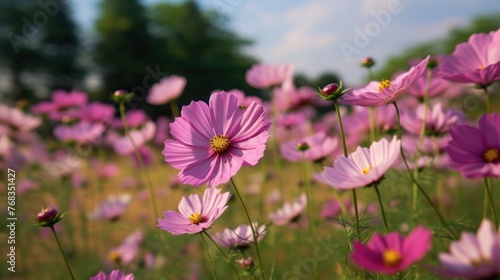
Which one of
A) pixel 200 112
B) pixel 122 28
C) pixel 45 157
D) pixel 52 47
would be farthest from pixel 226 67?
pixel 200 112

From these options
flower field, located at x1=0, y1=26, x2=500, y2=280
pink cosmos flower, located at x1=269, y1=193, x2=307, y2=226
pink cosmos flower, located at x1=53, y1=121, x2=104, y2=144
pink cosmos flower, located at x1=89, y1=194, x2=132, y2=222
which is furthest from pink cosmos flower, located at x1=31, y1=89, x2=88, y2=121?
pink cosmos flower, located at x1=269, y1=193, x2=307, y2=226

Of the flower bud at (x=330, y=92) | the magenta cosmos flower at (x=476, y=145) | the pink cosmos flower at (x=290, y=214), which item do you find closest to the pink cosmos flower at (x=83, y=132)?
the pink cosmos flower at (x=290, y=214)

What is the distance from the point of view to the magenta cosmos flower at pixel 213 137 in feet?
2.47

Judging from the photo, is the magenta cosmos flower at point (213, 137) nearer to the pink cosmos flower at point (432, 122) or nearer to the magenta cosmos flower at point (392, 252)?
the magenta cosmos flower at point (392, 252)

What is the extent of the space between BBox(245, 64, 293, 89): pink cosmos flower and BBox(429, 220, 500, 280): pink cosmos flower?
1170 mm

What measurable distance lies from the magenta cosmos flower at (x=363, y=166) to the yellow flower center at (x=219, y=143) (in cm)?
19

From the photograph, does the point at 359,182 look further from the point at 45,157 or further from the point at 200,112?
the point at 45,157

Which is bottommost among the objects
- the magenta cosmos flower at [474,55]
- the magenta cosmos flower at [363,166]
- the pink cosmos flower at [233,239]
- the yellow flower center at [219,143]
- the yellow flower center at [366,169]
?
the pink cosmos flower at [233,239]

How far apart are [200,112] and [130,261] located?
1061 mm

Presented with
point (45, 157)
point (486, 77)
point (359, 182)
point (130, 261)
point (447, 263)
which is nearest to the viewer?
point (447, 263)

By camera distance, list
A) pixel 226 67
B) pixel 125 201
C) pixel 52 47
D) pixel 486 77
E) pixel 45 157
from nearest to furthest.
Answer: pixel 486 77, pixel 125 201, pixel 45 157, pixel 52 47, pixel 226 67

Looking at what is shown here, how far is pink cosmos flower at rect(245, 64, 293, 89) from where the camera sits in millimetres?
1560

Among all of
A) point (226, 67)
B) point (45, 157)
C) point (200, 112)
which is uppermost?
point (200, 112)

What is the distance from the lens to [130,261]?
168cm
